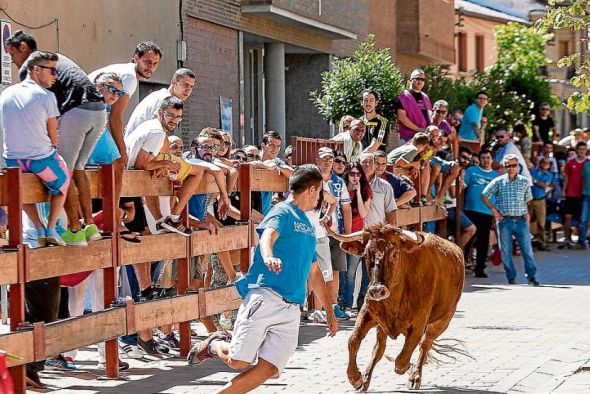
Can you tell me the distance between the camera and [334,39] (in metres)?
35.1

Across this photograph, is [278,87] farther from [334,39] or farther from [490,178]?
[490,178]

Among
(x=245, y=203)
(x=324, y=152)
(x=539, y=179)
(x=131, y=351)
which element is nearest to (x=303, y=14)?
(x=539, y=179)

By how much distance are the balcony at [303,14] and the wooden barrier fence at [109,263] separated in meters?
12.8

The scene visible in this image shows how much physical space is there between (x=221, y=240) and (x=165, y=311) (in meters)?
1.41

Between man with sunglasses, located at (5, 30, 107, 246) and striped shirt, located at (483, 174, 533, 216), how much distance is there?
1218 centimetres

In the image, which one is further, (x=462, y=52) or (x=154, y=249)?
(x=462, y=52)

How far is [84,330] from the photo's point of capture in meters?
11.8

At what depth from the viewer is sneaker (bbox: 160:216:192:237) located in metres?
13.6

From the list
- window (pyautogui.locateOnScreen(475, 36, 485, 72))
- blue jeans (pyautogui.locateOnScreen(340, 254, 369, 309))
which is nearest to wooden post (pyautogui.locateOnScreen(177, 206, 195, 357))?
blue jeans (pyautogui.locateOnScreen(340, 254, 369, 309))

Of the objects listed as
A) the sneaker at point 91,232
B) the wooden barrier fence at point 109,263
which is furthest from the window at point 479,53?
the sneaker at point 91,232

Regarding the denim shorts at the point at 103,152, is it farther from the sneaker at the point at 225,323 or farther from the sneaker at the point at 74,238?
the sneaker at the point at 225,323

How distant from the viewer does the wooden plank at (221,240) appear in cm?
1407

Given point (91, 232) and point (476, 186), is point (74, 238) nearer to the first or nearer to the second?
point (91, 232)

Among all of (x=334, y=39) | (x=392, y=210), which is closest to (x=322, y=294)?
(x=392, y=210)
